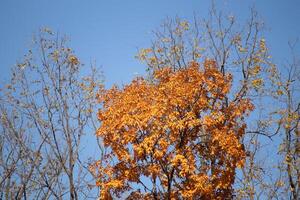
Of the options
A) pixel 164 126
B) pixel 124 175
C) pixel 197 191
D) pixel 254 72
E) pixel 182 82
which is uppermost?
pixel 254 72

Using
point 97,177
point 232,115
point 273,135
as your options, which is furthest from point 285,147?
point 97,177

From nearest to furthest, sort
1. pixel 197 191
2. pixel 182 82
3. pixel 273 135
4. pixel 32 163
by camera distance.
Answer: pixel 197 191 → pixel 182 82 → pixel 32 163 → pixel 273 135

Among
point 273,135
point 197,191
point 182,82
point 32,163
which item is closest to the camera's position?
point 197,191

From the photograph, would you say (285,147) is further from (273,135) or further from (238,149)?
(238,149)

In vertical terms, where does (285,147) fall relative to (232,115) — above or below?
above

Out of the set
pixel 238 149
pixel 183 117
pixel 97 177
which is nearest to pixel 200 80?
pixel 183 117

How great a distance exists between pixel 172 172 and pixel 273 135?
28.9 feet

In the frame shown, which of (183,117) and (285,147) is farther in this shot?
(285,147)

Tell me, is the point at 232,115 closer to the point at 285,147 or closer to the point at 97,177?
the point at 97,177

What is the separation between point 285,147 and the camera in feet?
72.8

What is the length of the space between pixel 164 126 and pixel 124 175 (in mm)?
2268

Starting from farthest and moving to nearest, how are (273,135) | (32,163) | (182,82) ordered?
(273,135)
(32,163)
(182,82)

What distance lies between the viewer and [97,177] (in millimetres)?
14883

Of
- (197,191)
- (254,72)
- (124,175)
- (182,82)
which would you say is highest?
(254,72)
